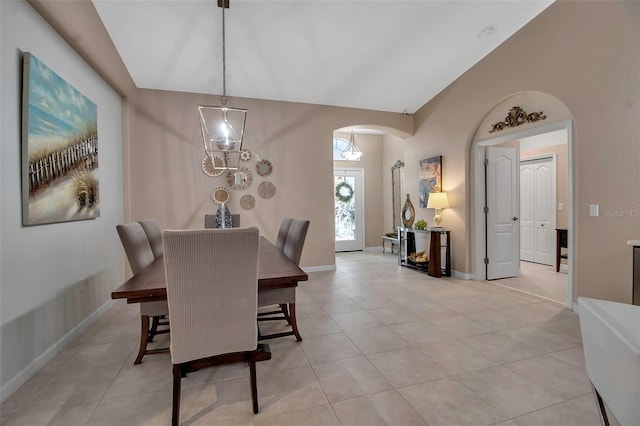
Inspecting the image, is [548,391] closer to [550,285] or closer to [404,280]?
[404,280]

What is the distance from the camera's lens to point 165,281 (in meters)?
1.67

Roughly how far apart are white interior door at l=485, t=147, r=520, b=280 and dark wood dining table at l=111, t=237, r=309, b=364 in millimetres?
3608

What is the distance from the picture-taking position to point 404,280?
177 inches

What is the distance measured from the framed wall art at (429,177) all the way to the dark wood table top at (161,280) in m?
3.54

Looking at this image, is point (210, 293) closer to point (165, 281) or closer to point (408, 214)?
point (165, 281)

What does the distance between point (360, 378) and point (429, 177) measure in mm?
4012

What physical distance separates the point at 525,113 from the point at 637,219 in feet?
5.66

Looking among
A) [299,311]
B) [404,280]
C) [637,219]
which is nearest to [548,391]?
[637,219]

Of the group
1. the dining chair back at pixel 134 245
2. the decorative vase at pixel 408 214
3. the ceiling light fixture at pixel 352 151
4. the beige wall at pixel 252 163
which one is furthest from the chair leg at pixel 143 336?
the ceiling light fixture at pixel 352 151

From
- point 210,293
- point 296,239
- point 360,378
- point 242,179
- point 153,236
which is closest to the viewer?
point 210,293

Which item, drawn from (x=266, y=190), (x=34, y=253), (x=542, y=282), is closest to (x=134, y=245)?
(x=34, y=253)

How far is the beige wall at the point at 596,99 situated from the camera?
267 centimetres

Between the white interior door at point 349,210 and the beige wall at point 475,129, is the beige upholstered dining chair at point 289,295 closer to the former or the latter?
the beige wall at point 475,129

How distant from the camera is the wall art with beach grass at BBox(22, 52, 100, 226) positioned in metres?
2.06
